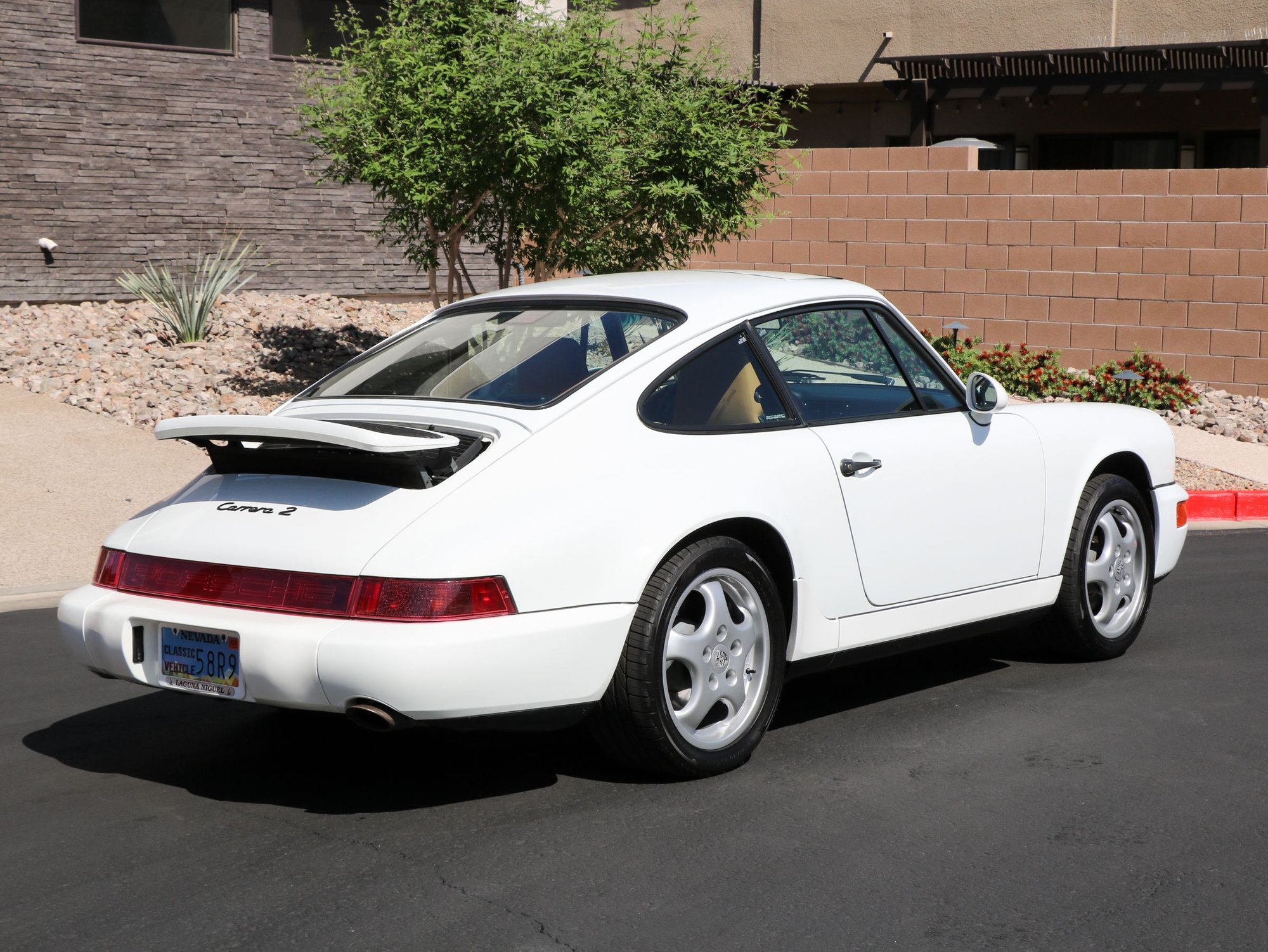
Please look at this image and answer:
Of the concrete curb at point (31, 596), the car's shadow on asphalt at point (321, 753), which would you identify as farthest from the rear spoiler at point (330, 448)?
the concrete curb at point (31, 596)

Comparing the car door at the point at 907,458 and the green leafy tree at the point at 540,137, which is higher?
the green leafy tree at the point at 540,137

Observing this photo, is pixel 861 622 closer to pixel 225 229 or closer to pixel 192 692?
pixel 192 692

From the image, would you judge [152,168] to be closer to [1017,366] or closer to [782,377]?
[1017,366]

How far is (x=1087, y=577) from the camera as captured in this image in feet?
21.3

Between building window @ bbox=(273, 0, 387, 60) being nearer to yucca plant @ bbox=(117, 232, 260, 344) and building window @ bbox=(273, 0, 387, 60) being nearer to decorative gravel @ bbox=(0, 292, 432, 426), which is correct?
yucca plant @ bbox=(117, 232, 260, 344)

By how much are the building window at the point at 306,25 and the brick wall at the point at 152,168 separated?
0.63 feet

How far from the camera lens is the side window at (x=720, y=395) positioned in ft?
16.5

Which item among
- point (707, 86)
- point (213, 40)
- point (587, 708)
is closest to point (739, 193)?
point (707, 86)

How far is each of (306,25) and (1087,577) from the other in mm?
14324

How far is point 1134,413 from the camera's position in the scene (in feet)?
22.4

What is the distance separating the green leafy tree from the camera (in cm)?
1202

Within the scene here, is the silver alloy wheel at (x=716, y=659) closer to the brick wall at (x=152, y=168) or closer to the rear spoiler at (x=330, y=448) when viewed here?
the rear spoiler at (x=330, y=448)

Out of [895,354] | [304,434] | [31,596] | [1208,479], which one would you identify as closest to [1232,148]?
[1208,479]

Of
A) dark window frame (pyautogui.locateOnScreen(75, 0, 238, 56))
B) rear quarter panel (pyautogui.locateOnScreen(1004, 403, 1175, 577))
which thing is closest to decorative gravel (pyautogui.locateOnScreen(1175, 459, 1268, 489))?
rear quarter panel (pyautogui.locateOnScreen(1004, 403, 1175, 577))
